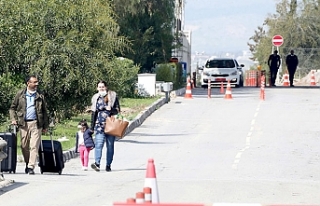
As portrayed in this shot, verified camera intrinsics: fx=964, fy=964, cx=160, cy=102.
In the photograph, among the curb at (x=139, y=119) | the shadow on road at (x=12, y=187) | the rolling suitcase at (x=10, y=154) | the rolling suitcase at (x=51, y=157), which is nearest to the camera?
the shadow on road at (x=12, y=187)

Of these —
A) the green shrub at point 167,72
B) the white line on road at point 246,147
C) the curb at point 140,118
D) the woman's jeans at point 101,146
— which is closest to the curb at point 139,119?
the curb at point 140,118

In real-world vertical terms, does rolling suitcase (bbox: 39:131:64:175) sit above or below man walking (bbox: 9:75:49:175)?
below

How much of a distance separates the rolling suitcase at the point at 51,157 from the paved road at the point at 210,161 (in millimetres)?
263

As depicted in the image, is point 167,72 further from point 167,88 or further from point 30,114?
point 30,114

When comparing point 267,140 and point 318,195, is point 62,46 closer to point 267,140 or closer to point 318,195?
point 267,140

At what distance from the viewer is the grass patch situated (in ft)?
73.6

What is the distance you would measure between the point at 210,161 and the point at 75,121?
10084mm

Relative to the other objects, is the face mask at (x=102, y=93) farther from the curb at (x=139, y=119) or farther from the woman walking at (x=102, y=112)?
the curb at (x=139, y=119)

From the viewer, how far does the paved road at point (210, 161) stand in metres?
13.5

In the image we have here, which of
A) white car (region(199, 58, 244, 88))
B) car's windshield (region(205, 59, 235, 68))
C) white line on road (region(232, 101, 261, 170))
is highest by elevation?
car's windshield (region(205, 59, 235, 68))

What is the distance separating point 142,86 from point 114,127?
70.2ft

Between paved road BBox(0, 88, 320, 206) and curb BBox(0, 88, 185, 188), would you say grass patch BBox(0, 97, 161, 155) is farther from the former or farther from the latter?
paved road BBox(0, 88, 320, 206)

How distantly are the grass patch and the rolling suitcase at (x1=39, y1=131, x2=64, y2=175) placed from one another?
11.8 feet

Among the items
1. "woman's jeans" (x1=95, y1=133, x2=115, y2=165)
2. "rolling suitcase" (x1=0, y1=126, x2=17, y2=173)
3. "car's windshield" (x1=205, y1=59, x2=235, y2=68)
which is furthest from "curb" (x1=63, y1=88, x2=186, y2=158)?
"car's windshield" (x1=205, y1=59, x2=235, y2=68)
